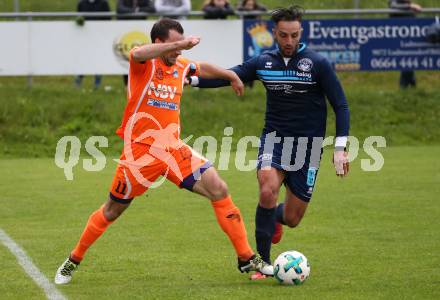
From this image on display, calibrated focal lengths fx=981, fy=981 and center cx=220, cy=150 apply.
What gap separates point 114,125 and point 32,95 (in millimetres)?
2039

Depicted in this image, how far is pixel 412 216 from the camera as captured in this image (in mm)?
11578

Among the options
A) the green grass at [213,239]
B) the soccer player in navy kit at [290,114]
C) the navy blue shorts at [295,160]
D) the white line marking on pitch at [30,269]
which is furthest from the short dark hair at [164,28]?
the white line marking on pitch at [30,269]

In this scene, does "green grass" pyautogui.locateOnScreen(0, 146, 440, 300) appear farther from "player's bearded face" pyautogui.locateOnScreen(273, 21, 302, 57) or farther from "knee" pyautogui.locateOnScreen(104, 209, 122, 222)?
"player's bearded face" pyautogui.locateOnScreen(273, 21, 302, 57)

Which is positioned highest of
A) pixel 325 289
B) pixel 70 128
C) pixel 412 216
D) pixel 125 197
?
pixel 125 197

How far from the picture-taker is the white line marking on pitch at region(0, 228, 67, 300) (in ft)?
25.6

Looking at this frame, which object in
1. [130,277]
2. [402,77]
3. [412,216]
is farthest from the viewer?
[402,77]

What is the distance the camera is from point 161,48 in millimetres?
7461

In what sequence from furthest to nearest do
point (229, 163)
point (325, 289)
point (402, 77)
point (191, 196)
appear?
point (402, 77) → point (229, 163) → point (191, 196) → point (325, 289)

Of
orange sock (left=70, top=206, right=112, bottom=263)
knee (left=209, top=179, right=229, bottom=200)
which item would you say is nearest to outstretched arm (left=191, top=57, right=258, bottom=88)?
knee (left=209, top=179, right=229, bottom=200)

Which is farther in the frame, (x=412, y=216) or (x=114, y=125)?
(x=114, y=125)

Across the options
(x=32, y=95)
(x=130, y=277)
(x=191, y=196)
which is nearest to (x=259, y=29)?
(x=32, y=95)

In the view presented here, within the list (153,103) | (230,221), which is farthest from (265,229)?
(153,103)

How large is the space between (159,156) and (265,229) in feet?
3.79

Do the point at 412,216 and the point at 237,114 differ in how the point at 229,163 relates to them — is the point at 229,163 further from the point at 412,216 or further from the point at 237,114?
the point at 412,216
